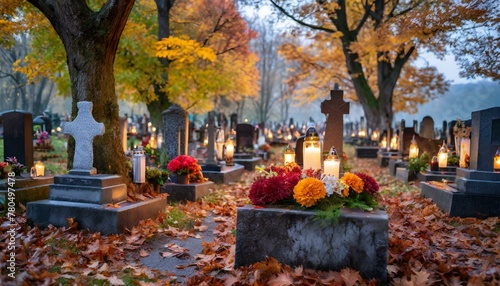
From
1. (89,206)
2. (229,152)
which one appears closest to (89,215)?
(89,206)

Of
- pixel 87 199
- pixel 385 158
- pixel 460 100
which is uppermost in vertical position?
pixel 460 100

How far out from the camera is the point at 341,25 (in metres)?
20.1

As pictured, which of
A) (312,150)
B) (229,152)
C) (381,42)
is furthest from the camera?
(381,42)

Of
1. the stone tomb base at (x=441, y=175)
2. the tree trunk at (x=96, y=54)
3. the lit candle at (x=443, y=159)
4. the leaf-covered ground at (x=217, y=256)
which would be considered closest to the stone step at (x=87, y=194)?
the leaf-covered ground at (x=217, y=256)

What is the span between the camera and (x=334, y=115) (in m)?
8.09

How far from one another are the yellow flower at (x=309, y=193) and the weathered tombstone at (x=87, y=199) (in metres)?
3.13

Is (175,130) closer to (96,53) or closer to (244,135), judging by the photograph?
(96,53)

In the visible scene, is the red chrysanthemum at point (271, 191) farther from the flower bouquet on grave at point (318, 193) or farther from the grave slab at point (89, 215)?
the grave slab at point (89, 215)

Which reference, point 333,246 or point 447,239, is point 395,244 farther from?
point 333,246

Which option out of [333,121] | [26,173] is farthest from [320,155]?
[26,173]

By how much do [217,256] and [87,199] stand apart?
273 centimetres

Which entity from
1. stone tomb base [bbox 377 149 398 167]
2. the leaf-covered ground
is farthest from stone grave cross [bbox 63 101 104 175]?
stone tomb base [bbox 377 149 398 167]

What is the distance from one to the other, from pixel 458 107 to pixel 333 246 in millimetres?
41784

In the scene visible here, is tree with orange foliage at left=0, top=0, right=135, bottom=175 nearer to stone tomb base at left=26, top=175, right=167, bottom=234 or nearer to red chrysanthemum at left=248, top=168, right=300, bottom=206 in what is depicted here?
stone tomb base at left=26, top=175, right=167, bottom=234
